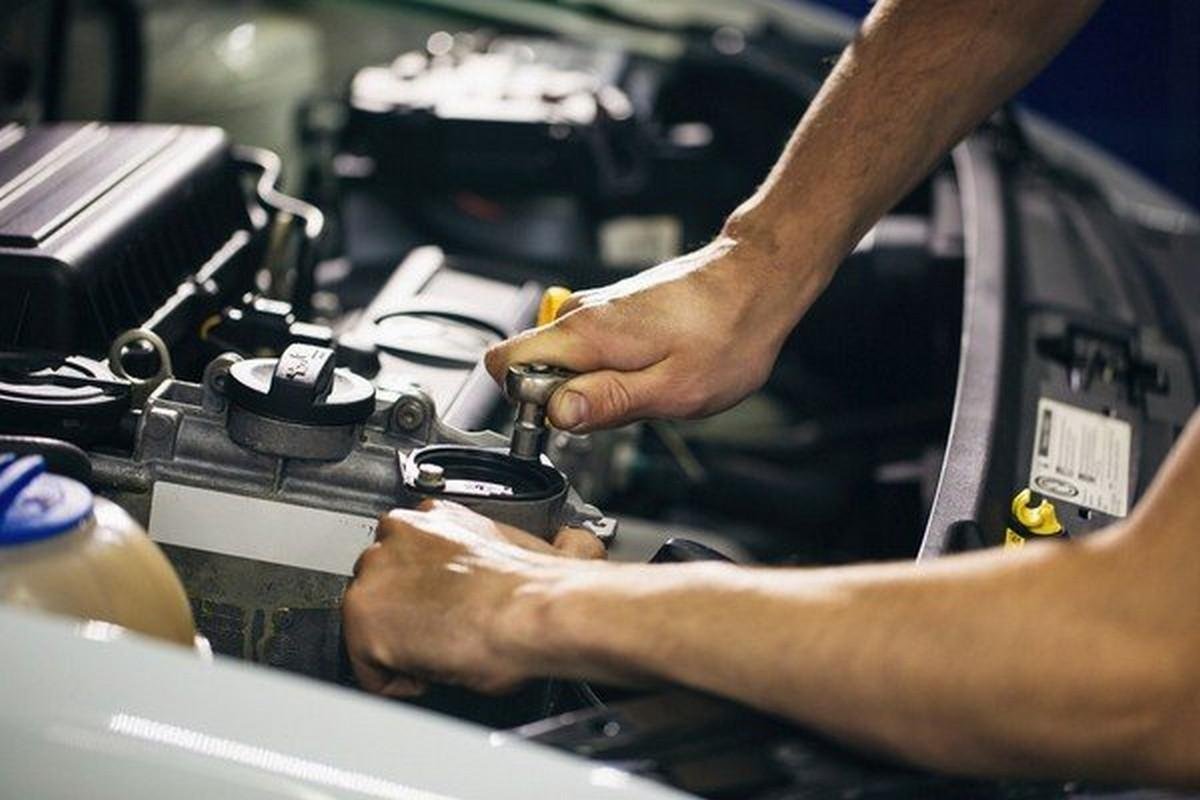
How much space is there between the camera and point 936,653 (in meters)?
0.91

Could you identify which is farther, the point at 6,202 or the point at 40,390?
the point at 6,202

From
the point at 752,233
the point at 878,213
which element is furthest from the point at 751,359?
the point at 878,213

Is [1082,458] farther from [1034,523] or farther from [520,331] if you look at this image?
[520,331]

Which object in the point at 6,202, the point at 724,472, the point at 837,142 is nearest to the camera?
the point at 6,202

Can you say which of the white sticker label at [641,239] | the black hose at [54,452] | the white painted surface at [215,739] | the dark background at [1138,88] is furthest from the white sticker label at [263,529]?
the dark background at [1138,88]

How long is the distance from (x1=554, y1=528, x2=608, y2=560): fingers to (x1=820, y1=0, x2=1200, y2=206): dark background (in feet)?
10.9

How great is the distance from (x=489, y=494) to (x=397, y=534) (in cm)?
10

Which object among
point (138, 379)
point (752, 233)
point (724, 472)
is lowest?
point (724, 472)

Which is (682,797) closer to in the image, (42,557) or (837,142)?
(42,557)

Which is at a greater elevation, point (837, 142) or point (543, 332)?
point (837, 142)

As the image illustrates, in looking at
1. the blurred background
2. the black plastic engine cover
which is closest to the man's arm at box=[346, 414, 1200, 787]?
the black plastic engine cover

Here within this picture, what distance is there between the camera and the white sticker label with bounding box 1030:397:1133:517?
1472 millimetres

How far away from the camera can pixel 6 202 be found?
1465mm

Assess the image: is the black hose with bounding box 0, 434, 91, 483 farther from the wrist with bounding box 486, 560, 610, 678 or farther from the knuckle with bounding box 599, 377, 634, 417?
the knuckle with bounding box 599, 377, 634, 417
